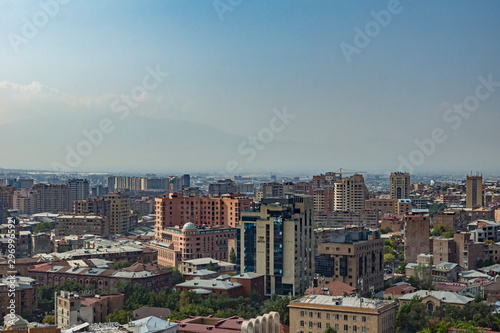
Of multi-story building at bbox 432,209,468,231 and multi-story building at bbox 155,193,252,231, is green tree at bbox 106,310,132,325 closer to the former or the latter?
multi-story building at bbox 155,193,252,231

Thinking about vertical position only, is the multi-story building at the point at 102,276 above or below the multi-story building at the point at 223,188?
below

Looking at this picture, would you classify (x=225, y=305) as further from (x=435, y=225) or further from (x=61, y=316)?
(x=435, y=225)

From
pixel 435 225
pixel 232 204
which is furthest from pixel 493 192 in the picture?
pixel 232 204

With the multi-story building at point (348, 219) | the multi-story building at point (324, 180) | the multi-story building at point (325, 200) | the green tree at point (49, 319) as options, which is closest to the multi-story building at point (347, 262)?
the green tree at point (49, 319)

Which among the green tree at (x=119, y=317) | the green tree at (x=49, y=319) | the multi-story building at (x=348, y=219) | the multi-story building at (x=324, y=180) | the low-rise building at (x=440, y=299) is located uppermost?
the multi-story building at (x=324, y=180)

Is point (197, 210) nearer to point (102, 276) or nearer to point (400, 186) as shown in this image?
point (102, 276)

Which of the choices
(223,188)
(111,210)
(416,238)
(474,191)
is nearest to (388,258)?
(416,238)

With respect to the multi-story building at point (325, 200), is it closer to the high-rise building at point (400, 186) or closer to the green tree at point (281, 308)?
the high-rise building at point (400, 186)
